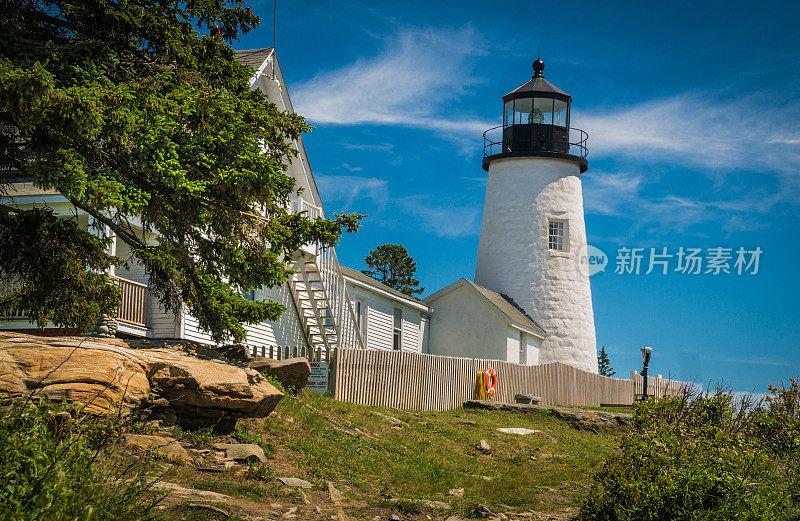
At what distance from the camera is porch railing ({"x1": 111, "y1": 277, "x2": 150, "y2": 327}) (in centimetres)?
1794

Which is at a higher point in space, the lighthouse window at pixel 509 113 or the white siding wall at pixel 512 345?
the lighthouse window at pixel 509 113

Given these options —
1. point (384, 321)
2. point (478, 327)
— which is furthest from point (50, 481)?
point (478, 327)

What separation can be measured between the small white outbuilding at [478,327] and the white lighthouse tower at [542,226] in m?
1.25

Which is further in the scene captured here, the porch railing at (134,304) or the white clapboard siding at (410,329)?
the white clapboard siding at (410,329)

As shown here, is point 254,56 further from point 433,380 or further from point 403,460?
point 403,460

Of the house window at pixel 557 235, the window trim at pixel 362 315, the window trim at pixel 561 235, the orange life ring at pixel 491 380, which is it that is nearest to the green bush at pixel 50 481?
the orange life ring at pixel 491 380

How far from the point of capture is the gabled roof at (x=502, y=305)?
3089 centimetres

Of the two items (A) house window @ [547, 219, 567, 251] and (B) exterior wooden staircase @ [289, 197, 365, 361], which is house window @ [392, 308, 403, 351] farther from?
(A) house window @ [547, 219, 567, 251]

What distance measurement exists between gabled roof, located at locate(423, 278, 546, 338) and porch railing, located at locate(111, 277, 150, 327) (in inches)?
606

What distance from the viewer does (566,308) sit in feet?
113

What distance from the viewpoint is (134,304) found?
60.8ft

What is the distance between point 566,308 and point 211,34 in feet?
80.7

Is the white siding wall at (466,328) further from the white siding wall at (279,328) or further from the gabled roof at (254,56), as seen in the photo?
the gabled roof at (254,56)

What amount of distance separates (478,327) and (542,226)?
228 inches
